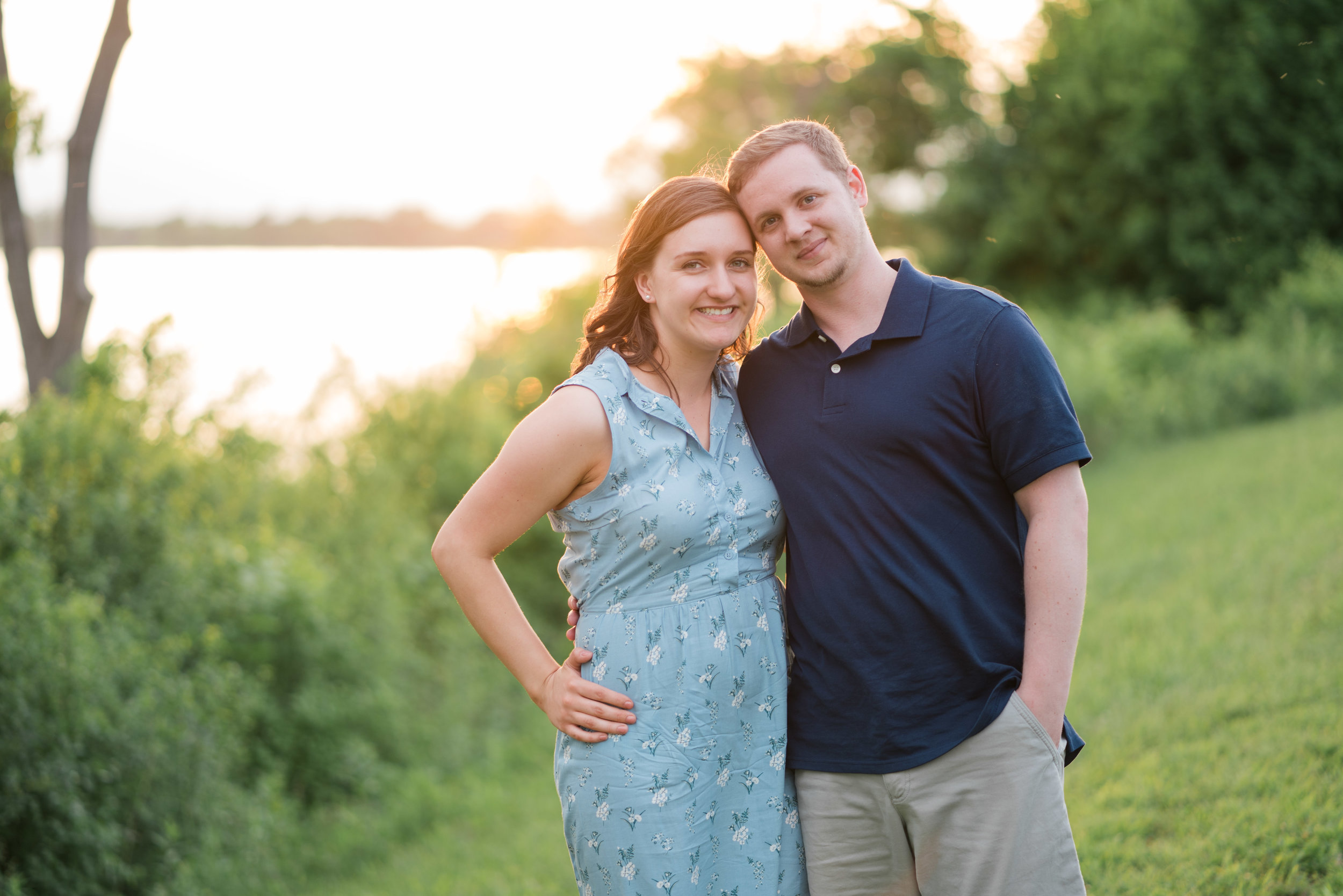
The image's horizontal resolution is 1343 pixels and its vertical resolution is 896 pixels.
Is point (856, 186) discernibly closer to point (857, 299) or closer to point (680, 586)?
point (857, 299)

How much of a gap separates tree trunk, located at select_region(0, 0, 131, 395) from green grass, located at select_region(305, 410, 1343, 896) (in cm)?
358

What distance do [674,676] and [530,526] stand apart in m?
0.50

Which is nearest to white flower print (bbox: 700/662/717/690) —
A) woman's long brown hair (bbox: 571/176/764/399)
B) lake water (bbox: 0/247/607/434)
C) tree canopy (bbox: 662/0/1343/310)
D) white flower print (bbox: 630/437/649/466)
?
white flower print (bbox: 630/437/649/466)

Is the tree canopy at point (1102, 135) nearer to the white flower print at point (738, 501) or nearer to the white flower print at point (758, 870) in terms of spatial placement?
the white flower print at point (738, 501)

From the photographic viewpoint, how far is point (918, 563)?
249cm

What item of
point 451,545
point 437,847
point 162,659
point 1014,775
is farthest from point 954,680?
point 437,847

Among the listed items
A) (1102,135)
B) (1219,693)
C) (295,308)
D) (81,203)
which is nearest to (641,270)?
(1219,693)

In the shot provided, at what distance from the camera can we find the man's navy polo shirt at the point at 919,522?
244 centimetres

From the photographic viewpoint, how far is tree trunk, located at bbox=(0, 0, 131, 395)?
614cm

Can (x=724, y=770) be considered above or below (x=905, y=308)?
below

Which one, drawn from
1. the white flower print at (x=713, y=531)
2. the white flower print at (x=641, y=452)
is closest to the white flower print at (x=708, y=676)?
the white flower print at (x=713, y=531)

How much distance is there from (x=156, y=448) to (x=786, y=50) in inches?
1240

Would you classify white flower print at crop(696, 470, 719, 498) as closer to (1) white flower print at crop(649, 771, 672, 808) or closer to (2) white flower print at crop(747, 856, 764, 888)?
(1) white flower print at crop(649, 771, 672, 808)

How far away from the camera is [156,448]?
5.85 meters
